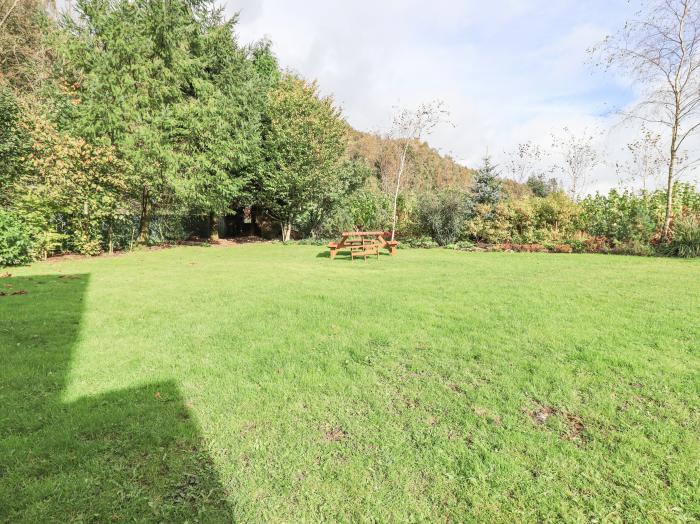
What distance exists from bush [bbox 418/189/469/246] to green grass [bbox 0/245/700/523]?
10.3 metres

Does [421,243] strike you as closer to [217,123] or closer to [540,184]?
[217,123]

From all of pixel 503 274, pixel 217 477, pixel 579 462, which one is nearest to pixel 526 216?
pixel 503 274

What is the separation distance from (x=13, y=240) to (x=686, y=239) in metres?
20.5

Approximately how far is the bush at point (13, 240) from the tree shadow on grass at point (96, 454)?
7604mm

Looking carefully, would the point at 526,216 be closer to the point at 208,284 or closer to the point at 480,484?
the point at 208,284

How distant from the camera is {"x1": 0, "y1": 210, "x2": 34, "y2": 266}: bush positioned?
29.7ft

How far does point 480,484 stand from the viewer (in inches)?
87.0

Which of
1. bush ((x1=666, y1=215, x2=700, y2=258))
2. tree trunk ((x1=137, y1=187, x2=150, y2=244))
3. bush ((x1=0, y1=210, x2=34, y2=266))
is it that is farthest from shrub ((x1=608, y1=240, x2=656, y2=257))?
tree trunk ((x1=137, y1=187, x2=150, y2=244))

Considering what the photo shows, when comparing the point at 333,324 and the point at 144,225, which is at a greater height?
the point at 144,225

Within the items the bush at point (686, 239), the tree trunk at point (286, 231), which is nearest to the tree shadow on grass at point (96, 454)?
the bush at point (686, 239)

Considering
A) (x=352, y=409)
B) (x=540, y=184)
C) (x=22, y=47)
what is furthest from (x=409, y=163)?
(x=352, y=409)

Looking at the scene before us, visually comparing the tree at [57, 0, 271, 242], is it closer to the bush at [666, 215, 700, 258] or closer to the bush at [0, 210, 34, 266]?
the bush at [0, 210, 34, 266]

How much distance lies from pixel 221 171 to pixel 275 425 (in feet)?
49.9

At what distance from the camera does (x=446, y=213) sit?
637 inches
